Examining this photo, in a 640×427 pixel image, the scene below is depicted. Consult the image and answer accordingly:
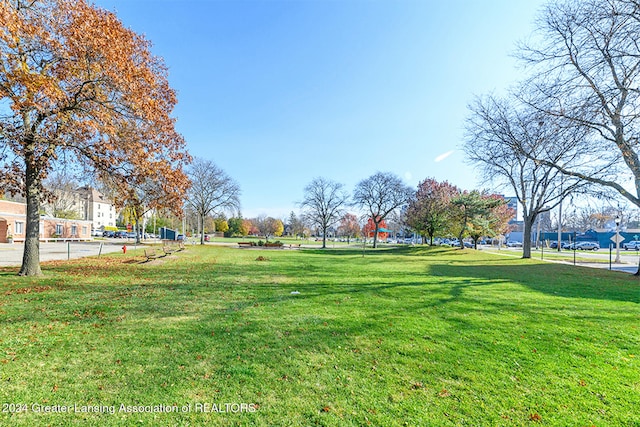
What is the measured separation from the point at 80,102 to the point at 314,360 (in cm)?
1122

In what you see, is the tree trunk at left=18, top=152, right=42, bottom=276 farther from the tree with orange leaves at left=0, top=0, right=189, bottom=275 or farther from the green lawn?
the green lawn

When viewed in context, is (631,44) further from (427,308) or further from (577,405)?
(577,405)

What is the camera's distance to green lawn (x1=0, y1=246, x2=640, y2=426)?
3164 millimetres

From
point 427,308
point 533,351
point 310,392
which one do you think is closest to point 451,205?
point 427,308

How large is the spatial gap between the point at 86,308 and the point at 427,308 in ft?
28.1

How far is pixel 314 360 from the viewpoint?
14.5 ft

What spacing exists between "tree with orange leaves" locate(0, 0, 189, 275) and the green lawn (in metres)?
4.55

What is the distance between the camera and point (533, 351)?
15.9 feet

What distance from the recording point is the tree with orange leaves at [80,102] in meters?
8.29

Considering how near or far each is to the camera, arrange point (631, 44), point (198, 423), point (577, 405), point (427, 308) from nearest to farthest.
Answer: point (198, 423) → point (577, 405) → point (427, 308) → point (631, 44)

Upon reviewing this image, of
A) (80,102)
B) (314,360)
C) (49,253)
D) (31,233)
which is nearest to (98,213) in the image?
(49,253)

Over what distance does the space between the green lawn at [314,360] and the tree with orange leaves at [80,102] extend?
455 cm

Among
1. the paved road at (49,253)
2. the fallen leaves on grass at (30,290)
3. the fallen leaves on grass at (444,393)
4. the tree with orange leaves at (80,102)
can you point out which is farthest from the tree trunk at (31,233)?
the fallen leaves on grass at (444,393)

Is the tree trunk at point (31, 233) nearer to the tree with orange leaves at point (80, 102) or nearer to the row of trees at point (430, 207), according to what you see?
the tree with orange leaves at point (80, 102)
